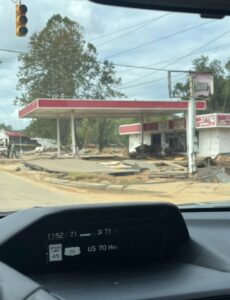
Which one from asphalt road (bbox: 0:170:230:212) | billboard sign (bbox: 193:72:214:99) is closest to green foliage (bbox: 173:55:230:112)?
billboard sign (bbox: 193:72:214:99)

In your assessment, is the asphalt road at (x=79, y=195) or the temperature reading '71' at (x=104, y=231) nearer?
the temperature reading '71' at (x=104, y=231)

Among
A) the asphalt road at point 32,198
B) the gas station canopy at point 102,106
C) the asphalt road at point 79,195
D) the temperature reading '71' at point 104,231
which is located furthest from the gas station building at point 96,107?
the temperature reading '71' at point 104,231

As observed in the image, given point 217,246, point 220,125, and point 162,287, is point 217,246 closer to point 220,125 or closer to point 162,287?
point 162,287

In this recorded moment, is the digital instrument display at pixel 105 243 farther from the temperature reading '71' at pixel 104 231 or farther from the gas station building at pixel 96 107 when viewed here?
the gas station building at pixel 96 107

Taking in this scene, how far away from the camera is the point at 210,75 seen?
33.4 m

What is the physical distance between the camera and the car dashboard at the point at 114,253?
220 centimetres

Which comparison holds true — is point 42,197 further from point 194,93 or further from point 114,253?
point 194,93

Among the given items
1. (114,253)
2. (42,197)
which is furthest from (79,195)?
(114,253)

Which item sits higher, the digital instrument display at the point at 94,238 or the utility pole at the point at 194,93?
the utility pole at the point at 194,93

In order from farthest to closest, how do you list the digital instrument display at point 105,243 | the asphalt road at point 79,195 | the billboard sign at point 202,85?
the billboard sign at point 202,85 < the asphalt road at point 79,195 < the digital instrument display at point 105,243

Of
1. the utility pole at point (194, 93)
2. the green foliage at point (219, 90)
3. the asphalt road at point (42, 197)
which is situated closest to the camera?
the asphalt road at point (42, 197)

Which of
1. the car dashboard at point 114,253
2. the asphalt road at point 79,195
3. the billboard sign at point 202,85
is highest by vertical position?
the billboard sign at point 202,85

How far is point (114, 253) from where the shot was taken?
8.43 ft

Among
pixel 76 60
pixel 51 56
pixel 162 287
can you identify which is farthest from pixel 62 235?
pixel 76 60
